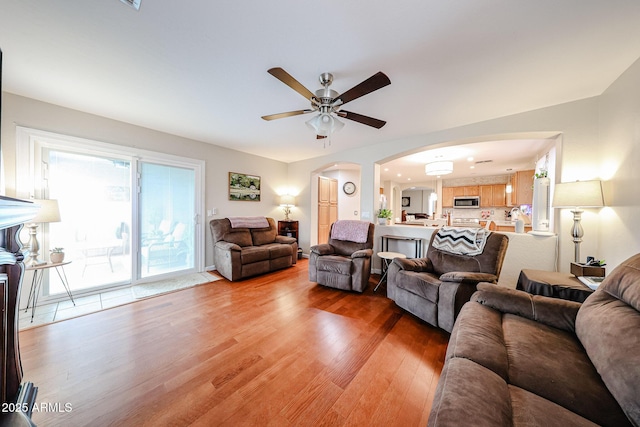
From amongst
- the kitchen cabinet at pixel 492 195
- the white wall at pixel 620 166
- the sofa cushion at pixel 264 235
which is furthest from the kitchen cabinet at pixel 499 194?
the sofa cushion at pixel 264 235

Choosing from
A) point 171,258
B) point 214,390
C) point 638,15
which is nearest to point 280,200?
point 171,258

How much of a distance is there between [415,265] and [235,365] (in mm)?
2112

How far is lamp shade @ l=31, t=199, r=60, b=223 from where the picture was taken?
2.33m

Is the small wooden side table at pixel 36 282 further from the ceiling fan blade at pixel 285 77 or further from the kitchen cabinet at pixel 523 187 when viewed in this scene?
the kitchen cabinet at pixel 523 187

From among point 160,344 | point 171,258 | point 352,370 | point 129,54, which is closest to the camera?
point 352,370

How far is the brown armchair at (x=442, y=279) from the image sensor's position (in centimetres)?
197

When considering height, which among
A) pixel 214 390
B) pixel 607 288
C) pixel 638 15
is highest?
pixel 638 15

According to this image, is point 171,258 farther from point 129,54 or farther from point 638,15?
point 638,15

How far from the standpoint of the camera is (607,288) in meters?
1.19

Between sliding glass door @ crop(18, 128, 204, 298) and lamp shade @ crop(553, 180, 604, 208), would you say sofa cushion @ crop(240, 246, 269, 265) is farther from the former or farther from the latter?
lamp shade @ crop(553, 180, 604, 208)

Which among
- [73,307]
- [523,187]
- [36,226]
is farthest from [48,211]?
[523,187]

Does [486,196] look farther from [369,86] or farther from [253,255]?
[253,255]

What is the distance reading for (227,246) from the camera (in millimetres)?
3523

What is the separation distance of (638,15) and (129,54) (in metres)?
3.58
